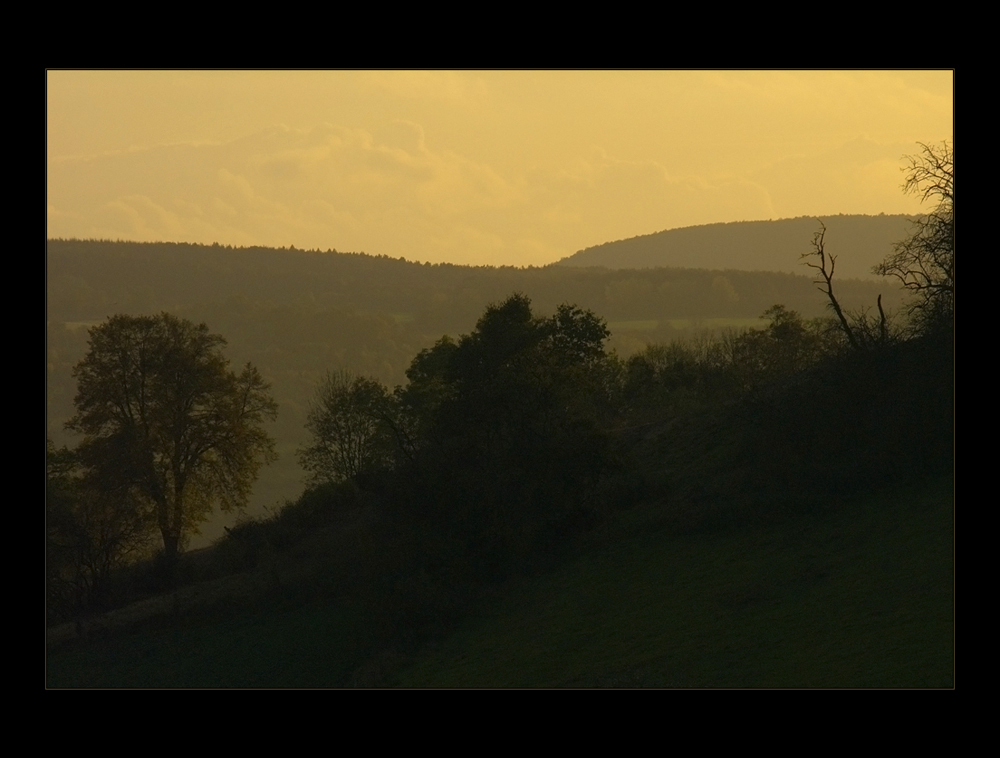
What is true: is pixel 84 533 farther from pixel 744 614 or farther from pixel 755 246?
pixel 755 246

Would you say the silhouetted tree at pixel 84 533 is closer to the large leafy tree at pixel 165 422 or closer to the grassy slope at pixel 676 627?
the large leafy tree at pixel 165 422

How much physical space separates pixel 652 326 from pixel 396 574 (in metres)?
109

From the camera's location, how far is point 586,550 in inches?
1353

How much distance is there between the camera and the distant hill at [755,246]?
154125 millimetres

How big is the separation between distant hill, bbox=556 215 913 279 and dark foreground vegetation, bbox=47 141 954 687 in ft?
376

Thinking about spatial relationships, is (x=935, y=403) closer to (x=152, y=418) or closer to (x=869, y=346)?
(x=869, y=346)

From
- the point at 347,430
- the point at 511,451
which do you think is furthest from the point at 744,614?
the point at 347,430

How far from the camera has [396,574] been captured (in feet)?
115

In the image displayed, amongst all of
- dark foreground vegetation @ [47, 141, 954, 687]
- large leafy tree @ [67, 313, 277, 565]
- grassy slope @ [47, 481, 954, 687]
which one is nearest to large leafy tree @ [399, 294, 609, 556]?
dark foreground vegetation @ [47, 141, 954, 687]

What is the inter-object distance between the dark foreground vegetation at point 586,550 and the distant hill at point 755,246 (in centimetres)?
11453

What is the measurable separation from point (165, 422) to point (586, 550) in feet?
88.8

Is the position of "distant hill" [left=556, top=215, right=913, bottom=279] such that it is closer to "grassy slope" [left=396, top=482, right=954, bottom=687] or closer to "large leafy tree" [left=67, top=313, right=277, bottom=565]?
"large leafy tree" [left=67, top=313, right=277, bottom=565]

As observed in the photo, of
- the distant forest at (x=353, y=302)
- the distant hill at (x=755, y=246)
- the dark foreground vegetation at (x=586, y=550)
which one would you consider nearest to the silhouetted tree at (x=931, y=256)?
the dark foreground vegetation at (x=586, y=550)

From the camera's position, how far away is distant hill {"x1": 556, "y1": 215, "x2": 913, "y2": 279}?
154 m
